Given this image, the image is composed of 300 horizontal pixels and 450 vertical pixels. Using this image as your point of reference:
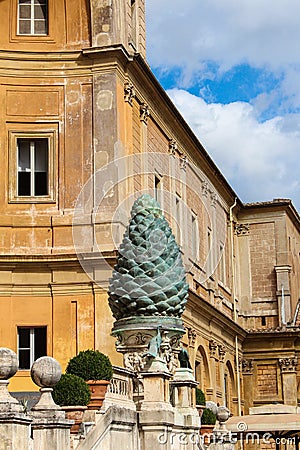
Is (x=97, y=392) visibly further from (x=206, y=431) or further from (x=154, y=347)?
(x=206, y=431)

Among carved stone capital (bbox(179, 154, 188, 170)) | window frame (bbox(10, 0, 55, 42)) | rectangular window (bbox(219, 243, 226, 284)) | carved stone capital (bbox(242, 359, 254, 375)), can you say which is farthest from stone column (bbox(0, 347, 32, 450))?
carved stone capital (bbox(242, 359, 254, 375))

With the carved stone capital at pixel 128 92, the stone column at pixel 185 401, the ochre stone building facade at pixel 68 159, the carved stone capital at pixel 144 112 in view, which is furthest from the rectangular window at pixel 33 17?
the stone column at pixel 185 401

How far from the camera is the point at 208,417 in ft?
71.3

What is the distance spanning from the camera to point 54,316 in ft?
79.1

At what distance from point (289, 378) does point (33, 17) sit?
835 inches

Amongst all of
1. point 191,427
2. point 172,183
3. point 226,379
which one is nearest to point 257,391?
point 226,379

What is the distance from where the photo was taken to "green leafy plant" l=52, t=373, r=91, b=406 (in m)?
16.6

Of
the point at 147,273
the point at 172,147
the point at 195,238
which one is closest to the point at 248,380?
the point at 195,238

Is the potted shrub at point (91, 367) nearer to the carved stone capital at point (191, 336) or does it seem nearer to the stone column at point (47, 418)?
the stone column at point (47, 418)

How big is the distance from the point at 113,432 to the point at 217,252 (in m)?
24.9

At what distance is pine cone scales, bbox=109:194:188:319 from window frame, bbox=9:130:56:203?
8.93 m

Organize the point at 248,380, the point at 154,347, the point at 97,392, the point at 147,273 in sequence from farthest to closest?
the point at 248,380
the point at 97,392
the point at 147,273
the point at 154,347

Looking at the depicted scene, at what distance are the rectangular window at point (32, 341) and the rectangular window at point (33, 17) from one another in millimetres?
7852

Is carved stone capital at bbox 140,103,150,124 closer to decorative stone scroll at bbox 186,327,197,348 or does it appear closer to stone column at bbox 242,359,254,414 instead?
decorative stone scroll at bbox 186,327,197,348
